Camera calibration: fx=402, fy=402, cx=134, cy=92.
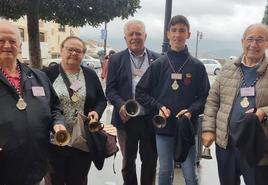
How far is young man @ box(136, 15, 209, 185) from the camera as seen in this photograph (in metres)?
3.72

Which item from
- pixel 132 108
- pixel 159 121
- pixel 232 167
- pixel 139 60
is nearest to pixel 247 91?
pixel 232 167

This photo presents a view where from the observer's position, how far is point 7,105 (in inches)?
106

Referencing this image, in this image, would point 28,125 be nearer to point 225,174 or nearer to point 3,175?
point 3,175

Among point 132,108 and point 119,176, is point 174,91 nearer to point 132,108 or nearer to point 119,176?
point 132,108

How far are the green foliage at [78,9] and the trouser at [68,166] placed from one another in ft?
13.9

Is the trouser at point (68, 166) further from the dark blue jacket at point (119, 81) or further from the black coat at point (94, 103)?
the dark blue jacket at point (119, 81)

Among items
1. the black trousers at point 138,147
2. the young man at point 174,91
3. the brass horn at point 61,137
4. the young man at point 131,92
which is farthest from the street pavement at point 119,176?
the brass horn at point 61,137

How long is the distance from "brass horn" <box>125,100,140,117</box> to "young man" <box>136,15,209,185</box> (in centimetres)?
6

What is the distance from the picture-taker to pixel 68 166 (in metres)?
3.61

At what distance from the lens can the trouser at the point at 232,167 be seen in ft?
10.6

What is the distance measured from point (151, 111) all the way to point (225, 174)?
1.01 m

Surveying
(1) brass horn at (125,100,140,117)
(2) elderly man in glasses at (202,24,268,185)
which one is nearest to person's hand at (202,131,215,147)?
(2) elderly man in glasses at (202,24,268,185)

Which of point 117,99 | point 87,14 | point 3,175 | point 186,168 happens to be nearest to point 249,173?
point 186,168

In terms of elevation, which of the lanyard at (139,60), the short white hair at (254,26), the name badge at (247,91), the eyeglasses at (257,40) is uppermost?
the short white hair at (254,26)
